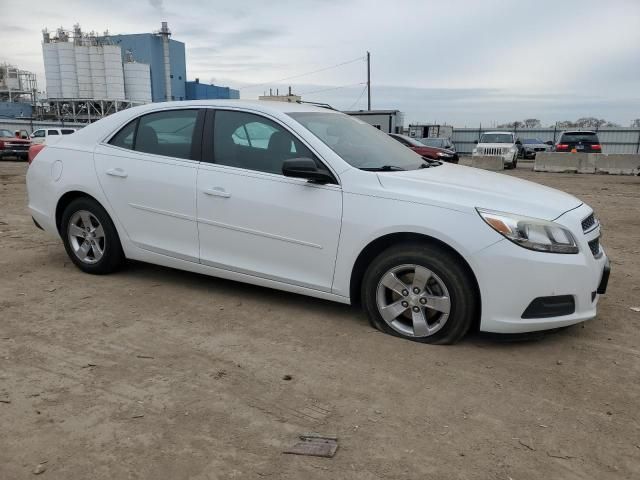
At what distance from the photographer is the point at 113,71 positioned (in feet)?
173

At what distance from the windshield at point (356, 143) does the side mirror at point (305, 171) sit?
0.25 metres

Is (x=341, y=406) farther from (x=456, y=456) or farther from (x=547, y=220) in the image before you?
(x=547, y=220)

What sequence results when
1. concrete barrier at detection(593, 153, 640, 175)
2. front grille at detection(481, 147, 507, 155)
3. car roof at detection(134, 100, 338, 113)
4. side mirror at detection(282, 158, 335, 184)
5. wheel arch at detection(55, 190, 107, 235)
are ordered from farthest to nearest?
front grille at detection(481, 147, 507, 155) → concrete barrier at detection(593, 153, 640, 175) → wheel arch at detection(55, 190, 107, 235) → car roof at detection(134, 100, 338, 113) → side mirror at detection(282, 158, 335, 184)

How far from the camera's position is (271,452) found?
242 centimetres

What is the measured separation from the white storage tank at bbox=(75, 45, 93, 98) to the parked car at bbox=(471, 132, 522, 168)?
140 ft

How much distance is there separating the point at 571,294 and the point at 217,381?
7.50 feet

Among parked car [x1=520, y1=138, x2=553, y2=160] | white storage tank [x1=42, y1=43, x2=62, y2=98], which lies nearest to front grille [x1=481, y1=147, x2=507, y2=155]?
parked car [x1=520, y1=138, x2=553, y2=160]

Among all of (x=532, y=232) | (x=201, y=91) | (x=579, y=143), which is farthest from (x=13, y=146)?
(x=201, y=91)

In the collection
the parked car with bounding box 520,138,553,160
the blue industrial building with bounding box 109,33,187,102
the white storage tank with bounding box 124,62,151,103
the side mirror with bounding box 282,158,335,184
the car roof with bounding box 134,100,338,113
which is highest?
the blue industrial building with bounding box 109,33,187,102

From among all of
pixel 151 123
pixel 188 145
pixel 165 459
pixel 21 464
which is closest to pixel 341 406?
pixel 165 459

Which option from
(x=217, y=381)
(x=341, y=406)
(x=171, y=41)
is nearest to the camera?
(x=341, y=406)

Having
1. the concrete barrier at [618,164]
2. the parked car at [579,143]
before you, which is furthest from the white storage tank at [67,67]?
the concrete barrier at [618,164]

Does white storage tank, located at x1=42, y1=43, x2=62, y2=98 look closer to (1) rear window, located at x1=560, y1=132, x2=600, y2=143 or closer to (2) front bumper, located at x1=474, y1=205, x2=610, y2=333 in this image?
(1) rear window, located at x1=560, y1=132, x2=600, y2=143

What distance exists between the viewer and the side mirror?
3.71 meters
